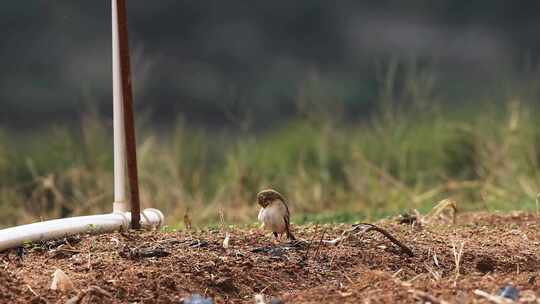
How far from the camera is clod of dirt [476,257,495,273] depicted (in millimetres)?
2963

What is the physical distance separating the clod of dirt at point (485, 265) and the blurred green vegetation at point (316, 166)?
303cm

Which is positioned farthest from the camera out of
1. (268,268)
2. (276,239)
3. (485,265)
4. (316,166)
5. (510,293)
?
(316,166)

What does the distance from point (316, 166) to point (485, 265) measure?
3.89 metres

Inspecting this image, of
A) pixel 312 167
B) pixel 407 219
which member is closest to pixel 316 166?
pixel 312 167

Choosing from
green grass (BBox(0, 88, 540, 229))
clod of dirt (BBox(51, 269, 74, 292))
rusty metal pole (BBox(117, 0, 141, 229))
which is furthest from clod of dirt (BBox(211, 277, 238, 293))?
green grass (BBox(0, 88, 540, 229))

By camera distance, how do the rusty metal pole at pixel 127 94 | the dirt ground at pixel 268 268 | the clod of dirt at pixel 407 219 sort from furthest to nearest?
the clod of dirt at pixel 407 219 → the rusty metal pole at pixel 127 94 → the dirt ground at pixel 268 268

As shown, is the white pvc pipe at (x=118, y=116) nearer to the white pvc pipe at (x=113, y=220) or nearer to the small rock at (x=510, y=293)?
the white pvc pipe at (x=113, y=220)

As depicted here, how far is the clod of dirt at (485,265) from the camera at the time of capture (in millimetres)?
2963

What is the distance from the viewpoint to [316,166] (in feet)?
22.5

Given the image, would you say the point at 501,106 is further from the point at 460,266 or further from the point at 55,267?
the point at 55,267

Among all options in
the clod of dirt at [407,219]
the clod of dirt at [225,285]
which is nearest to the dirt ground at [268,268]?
the clod of dirt at [225,285]

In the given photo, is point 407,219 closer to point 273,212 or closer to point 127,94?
point 273,212

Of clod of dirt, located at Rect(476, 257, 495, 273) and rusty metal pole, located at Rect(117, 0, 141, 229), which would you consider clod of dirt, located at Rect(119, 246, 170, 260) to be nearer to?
rusty metal pole, located at Rect(117, 0, 141, 229)

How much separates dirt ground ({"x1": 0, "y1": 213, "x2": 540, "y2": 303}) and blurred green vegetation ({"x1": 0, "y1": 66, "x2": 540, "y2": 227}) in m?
2.81
